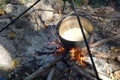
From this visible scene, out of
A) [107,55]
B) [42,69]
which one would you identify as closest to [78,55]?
[107,55]

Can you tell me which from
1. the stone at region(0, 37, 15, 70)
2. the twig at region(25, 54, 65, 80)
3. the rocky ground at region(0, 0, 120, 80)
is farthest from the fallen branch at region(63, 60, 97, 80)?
the stone at region(0, 37, 15, 70)

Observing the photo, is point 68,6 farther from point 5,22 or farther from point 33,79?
point 33,79

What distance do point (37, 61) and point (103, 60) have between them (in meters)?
1.20

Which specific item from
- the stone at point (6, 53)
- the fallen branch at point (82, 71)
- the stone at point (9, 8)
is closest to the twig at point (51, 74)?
the fallen branch at point (82, 71)

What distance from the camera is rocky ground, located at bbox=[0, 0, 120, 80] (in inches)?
173

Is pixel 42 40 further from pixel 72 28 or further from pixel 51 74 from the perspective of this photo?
pixel 51 74

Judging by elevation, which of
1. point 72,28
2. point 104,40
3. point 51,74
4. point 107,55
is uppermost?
point 72,28

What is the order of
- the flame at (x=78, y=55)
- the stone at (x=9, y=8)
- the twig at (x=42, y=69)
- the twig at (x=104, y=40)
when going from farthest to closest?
the stone at (x=9, y=8), the twig at (x=104, y=40), the flame at (x=78, y=55), the twig at (x=42, y=69)

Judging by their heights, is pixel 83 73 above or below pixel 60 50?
below

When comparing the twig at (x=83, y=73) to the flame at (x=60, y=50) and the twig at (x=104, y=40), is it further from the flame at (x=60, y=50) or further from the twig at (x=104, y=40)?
the twig at (x=104, y=40)

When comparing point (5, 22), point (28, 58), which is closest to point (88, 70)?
point (28, 58)

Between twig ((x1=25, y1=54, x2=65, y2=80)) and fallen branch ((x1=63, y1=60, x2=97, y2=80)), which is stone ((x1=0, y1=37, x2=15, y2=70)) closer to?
twig ((x1=25, y1=54, x2=65, y2=80))

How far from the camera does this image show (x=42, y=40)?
497cm

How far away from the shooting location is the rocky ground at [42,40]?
4.40 meters
